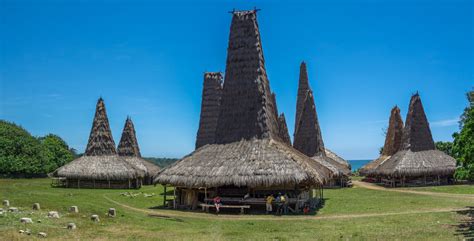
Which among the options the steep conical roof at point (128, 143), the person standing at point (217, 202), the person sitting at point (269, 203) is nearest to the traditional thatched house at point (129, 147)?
the steep conical roof at point (128, 143)

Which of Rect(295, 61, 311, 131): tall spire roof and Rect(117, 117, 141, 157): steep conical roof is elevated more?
Rect(295, 61, 311, 131): tall spire roof

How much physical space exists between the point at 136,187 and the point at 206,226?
24462mm

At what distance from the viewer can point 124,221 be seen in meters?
16.3

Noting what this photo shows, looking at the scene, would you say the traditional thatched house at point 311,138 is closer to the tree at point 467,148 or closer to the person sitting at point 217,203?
the person sitting at point 217,203

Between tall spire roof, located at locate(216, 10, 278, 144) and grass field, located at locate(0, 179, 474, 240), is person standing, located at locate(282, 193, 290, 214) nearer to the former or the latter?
grass field, located at locate(0, 179, 474, 240)

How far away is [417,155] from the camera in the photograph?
38.9 metres

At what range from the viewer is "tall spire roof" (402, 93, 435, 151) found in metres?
39.7

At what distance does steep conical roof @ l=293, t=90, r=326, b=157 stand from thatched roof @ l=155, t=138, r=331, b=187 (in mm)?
16323

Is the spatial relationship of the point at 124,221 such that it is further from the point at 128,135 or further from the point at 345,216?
the point at 128,135

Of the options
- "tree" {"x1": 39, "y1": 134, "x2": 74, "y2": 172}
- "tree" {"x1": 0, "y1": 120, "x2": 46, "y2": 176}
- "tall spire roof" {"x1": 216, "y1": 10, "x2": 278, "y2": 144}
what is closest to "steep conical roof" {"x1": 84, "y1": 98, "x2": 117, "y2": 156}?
"tree" {"x1": 0, "y1": 120, "x2": 46, "y2": 176}

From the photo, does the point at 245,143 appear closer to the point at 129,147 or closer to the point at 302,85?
the point at 129,147

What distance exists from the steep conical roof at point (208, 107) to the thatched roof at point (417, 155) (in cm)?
1668

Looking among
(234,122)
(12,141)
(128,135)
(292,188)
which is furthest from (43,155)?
(292,188)

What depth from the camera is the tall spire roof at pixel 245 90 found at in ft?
83.1
